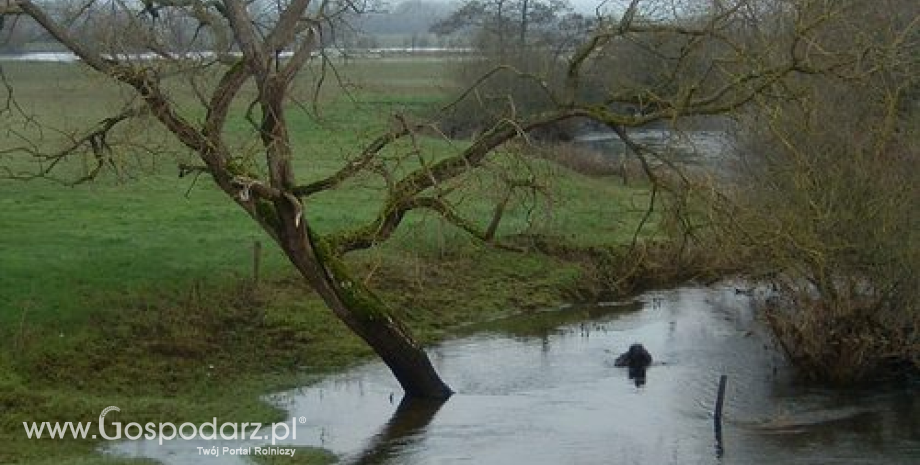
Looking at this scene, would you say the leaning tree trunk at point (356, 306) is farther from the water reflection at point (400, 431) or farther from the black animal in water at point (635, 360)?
the black animal in water at point (635, 360)

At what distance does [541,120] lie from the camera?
21.2 metres

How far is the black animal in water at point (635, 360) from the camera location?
24.8 metres

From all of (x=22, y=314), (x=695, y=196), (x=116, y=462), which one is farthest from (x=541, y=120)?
(x=22, y=314)

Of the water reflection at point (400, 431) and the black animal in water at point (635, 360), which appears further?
the black animal in water at point (635, 360)

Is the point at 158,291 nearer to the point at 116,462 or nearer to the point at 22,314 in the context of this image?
the point at 22,314

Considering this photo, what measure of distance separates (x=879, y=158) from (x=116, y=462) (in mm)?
13941

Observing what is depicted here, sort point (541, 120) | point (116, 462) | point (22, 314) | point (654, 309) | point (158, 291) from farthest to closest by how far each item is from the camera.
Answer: point (654, 309), point (158, 291), point (22, 314), point (541, 120), point (116, 462)

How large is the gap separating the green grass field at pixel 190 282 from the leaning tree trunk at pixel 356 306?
0.96 m

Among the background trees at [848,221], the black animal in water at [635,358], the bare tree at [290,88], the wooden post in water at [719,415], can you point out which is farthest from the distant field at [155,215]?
the wooden post in water at [719,415]

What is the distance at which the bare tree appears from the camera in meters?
Answer: 20.0

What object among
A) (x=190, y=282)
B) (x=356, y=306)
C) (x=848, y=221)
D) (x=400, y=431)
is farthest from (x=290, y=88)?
(x=848, y=221)

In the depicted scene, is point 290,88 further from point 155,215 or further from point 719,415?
point 155,215

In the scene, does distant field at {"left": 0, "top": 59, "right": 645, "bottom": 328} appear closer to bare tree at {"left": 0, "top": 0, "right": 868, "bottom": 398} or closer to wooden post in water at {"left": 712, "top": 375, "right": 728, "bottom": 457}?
bare tree at {"left": 0, "top": 0, "right": 868, "bottom": 398}

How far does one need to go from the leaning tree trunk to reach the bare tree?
2cm
